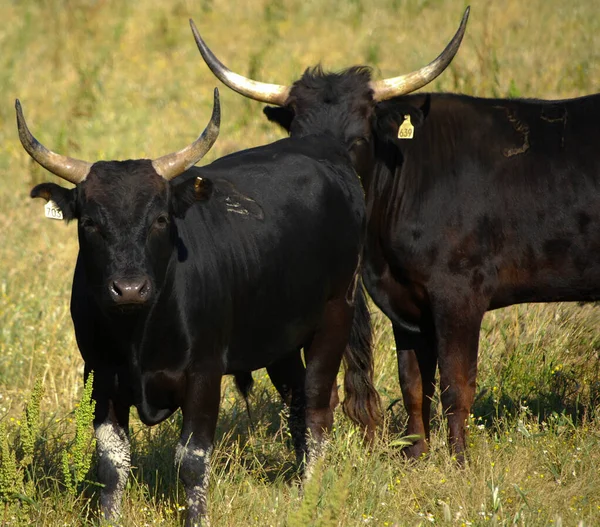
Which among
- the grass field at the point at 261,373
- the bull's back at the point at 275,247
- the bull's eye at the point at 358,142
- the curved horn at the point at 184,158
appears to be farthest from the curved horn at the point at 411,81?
the curved horn at the point at 184,158

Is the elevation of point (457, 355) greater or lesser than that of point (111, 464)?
greater

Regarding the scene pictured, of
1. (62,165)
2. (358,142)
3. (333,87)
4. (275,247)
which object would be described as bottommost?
(275,247)

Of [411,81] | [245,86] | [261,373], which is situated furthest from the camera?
[261,373]

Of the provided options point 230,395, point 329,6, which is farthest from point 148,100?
point 230,395

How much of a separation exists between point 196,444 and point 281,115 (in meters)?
2.70

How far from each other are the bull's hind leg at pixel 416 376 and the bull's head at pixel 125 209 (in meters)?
2.06

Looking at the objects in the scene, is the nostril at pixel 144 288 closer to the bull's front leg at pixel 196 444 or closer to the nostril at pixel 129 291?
the nostril at pixel 129 291

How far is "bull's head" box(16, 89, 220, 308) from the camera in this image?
4.00 m

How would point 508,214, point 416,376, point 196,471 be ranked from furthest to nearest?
point 416,376 → point 508,214 → point 196,471

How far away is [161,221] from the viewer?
13.9 feet

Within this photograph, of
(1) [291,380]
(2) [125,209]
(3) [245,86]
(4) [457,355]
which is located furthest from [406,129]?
(2) [125,209]

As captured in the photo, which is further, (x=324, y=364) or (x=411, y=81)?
(x=411, y=81)

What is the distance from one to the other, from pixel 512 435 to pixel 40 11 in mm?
13453

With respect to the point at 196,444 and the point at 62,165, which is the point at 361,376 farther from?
the point at 62,165
